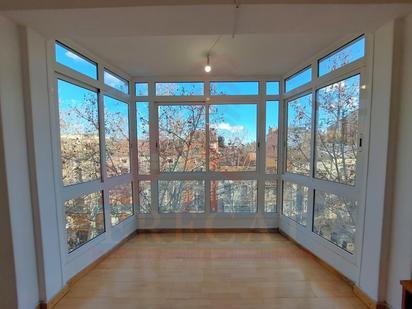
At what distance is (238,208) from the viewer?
135 inches

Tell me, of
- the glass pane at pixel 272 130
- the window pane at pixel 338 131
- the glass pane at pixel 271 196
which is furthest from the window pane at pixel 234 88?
the glass pane at pixel 271 196

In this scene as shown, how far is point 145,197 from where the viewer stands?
11.2 feet

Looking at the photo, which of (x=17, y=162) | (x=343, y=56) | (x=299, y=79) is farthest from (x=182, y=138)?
(x=343, y=56)

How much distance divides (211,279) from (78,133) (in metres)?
2.14

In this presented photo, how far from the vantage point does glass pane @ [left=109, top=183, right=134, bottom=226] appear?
2.87m

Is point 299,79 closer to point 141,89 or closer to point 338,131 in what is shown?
point 338,131

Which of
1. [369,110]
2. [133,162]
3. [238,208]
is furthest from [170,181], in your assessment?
[369,110]

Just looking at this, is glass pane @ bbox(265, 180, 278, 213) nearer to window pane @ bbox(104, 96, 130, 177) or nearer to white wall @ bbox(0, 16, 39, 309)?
window pane @ bbox(104, 96, 130, 177)

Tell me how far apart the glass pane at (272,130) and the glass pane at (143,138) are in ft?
6.23

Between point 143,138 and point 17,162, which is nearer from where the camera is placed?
point 17,162

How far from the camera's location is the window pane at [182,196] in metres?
3.41

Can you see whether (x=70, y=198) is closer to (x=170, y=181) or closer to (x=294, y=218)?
(x=170, y=181)

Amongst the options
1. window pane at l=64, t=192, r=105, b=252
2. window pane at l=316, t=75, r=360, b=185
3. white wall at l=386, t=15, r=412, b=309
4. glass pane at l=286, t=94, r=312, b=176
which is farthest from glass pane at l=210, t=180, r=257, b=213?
white wall at l=386, t=15, r=412, b=309

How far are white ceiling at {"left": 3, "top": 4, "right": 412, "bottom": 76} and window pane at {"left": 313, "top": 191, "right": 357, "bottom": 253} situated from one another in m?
1.67
